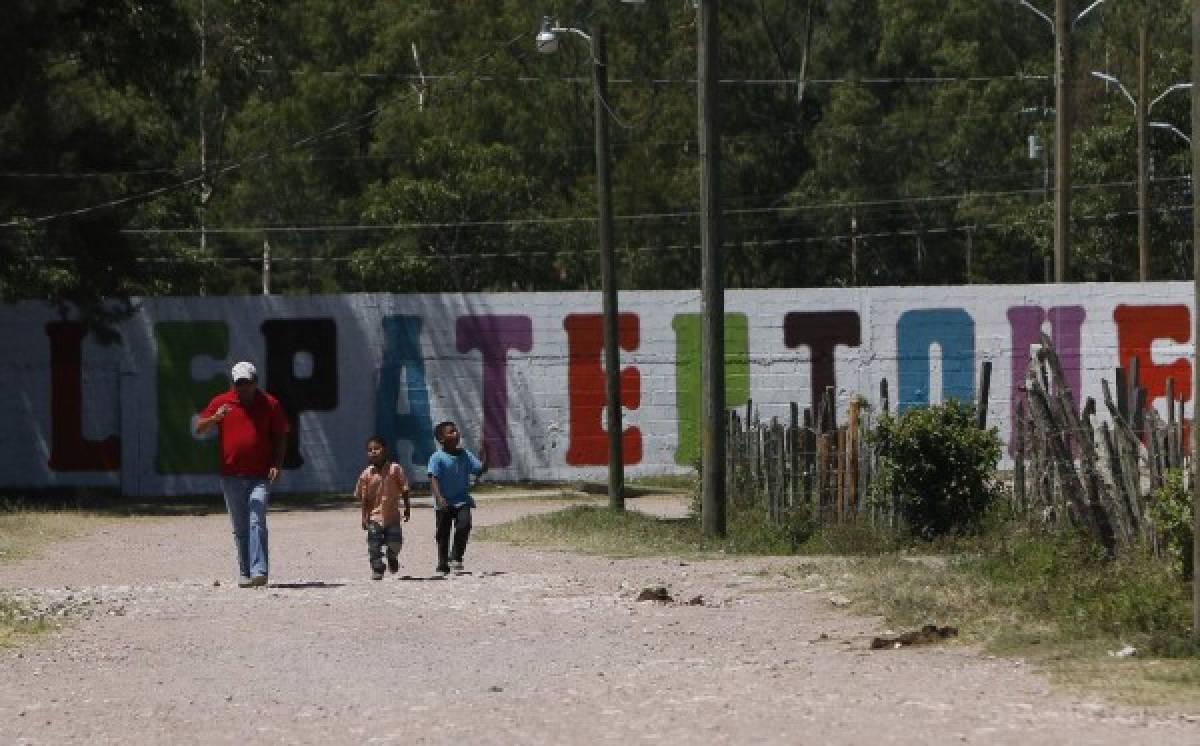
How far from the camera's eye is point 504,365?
40.6 m

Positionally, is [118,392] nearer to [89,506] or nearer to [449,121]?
[89,506]

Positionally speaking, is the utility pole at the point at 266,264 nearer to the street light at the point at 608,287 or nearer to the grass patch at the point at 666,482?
the grass patch at the point at 666,482

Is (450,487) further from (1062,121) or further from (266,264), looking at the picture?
(266,264)

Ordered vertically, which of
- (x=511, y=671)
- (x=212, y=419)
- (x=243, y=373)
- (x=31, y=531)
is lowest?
(x=31, y=531)

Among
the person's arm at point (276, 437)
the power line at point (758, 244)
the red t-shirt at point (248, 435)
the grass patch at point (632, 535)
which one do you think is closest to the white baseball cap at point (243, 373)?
the red t-shirt at point (248, 435)

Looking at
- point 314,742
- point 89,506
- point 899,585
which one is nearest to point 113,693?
point 314,742

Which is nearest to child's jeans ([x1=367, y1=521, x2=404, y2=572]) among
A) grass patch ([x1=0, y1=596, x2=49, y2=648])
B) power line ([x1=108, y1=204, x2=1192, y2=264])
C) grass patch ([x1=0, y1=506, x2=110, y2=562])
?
grass patch ([x1=0, y1=596, x2=49, y2=648])

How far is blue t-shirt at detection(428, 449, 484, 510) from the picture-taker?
20.2 metres

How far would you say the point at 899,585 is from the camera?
53.0ft

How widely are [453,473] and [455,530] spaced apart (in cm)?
52

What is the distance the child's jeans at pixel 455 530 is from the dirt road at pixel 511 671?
17.2 inches

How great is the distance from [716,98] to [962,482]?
17.2 ft

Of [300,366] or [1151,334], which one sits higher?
[1151,334]

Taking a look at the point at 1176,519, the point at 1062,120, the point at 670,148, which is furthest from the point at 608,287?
the point at 670,148
